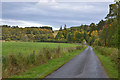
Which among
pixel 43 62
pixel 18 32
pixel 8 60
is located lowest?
pixel 43 62

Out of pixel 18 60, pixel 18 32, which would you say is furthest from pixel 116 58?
pixel 18 32

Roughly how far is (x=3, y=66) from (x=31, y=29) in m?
53.4

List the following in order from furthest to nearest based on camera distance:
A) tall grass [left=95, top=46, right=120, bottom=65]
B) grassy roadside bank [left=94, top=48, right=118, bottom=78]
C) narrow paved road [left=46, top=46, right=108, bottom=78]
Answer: tall grass [left=95, top=46, right=120, bottom=65]
grassy roadside bank [left=94, top=48, right=118, bottom=78]
narrow paved road [left=46, top=46, right=108, bottom=78]

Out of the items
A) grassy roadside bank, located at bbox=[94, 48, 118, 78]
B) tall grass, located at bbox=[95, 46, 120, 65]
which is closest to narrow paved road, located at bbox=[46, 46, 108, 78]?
grassy roadside bank, located at bbox=[94, 48, 118, 78]

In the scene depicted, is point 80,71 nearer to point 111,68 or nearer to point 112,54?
point 111,68

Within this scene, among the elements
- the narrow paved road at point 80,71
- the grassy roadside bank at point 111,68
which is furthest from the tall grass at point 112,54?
the narrow paved road at point 80,71

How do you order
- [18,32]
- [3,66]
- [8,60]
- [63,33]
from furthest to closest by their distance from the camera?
[63,33] → [18,32] → [8,60] → [3,66]

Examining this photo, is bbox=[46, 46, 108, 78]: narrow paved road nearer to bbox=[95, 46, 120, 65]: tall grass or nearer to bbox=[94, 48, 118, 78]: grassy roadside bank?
bbox=[94, 48, 118, 78]: grassy roadside bank

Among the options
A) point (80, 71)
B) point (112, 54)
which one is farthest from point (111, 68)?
point (80, 71)

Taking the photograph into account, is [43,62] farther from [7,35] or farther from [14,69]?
[7,35]

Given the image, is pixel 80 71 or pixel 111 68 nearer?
pixel 80 71

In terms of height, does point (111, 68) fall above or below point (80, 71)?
below

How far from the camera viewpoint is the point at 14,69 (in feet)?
38.8

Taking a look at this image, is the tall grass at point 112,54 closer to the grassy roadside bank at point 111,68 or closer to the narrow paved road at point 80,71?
the grassy roadside bank at point 111,68
